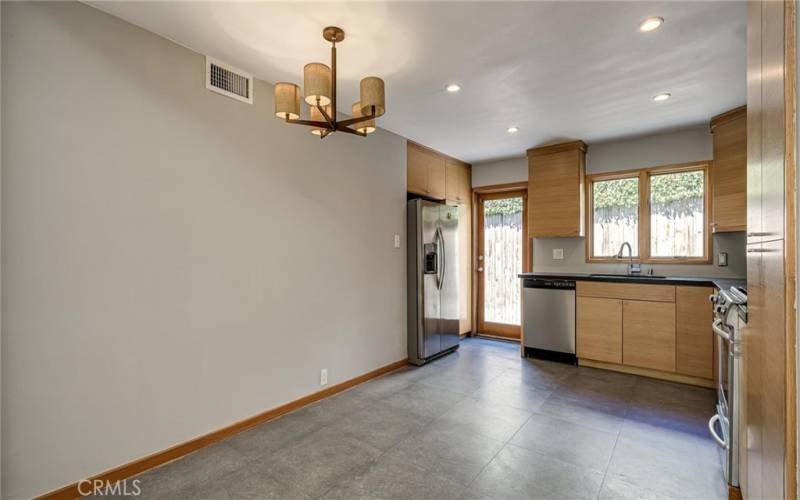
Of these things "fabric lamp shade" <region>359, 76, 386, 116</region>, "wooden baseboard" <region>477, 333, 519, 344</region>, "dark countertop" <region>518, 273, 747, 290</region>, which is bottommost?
"wooden baseboard" <region>477, 333, 519, 344</region>

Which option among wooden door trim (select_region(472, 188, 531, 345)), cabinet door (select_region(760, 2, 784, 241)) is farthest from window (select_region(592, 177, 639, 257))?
cabinet door (select_region(760, 2, 784, 241))

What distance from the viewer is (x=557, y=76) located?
277 centimetres

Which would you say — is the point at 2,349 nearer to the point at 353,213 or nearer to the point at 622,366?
the point at 353,213

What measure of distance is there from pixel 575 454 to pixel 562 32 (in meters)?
2.62

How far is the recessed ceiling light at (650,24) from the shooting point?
2.08 metres

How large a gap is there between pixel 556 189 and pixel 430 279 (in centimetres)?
195

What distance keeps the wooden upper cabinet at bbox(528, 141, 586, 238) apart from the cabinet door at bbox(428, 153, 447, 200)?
3.68 ft

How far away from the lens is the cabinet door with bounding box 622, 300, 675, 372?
363 cm

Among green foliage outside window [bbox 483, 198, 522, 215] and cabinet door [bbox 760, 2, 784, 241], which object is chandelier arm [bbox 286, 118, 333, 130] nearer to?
cabinet door [bbox 760, 2, 784, 241]

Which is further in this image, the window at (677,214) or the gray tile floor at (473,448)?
the window at (677,214)

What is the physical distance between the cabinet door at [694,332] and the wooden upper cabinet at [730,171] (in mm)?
676

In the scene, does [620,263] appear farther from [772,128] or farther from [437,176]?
[772,128]

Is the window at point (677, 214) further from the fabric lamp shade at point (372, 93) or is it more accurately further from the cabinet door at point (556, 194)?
the fabric lamp shade at point (372, 93)

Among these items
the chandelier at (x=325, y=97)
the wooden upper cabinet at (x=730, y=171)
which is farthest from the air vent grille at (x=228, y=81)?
the wooden upper cabinet at (x=730, y=171)
